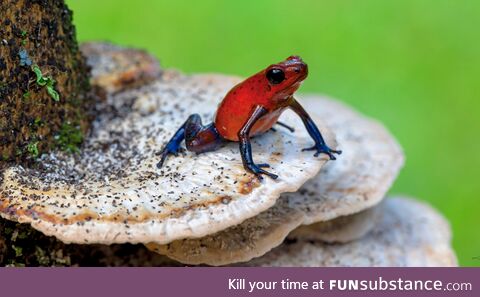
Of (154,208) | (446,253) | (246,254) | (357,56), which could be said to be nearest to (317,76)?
(357,56)

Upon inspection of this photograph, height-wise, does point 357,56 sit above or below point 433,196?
above

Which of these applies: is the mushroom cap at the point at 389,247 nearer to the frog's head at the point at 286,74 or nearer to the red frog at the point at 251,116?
the red frog at the point at 251,116

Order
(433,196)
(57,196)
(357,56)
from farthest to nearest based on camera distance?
(357,56) → (433,196) → (57,196)

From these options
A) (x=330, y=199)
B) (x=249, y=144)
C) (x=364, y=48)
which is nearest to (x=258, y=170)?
(x=249, y=144)

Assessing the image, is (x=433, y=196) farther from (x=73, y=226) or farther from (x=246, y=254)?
(x=73, y=226)

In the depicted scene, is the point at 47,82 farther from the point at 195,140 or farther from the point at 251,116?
the point at 251,116

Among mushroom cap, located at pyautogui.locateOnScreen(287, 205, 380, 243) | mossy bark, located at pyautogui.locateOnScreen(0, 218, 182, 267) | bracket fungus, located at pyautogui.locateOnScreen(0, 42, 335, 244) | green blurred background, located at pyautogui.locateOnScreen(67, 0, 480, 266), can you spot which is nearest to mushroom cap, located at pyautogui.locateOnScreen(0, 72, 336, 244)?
bracket fungus, located at pyautogui.locateOnScreen(0, 42, 335, 244)

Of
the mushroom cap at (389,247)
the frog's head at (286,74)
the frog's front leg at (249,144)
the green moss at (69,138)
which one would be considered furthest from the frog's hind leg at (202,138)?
the mushroom cap at (389,247)
